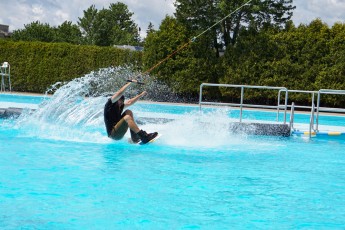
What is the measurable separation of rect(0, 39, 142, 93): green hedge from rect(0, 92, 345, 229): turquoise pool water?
15.7m

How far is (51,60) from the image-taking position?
101 feet

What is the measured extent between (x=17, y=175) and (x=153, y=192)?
7.00 ft

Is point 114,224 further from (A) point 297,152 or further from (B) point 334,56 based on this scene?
(B) point 334,56

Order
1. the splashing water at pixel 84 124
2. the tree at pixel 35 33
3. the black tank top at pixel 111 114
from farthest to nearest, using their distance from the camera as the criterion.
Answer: the tree at pixel 35 33
the splashing water at pixel 84 124
the black tank top at pixel 111 114

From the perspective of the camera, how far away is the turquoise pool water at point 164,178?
6.06 metres

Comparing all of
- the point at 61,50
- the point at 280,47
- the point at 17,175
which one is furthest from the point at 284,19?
the point at 17,175

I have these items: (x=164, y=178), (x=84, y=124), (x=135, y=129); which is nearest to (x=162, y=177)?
(x=164, y=178)

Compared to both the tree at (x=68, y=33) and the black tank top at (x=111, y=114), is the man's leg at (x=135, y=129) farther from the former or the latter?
the tree at (x=68, y=33)

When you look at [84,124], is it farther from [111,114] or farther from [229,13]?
[229,13]

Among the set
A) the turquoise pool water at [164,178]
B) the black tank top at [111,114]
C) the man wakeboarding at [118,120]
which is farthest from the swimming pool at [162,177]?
the black tank top at [111,114]

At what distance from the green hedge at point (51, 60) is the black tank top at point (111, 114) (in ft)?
59.9

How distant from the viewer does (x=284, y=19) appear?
94.3 feet

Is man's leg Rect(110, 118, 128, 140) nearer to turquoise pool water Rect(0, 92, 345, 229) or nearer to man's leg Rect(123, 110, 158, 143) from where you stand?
→ man's leg Rect(123, 110, 158, 143)

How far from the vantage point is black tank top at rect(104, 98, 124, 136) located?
11.3m
